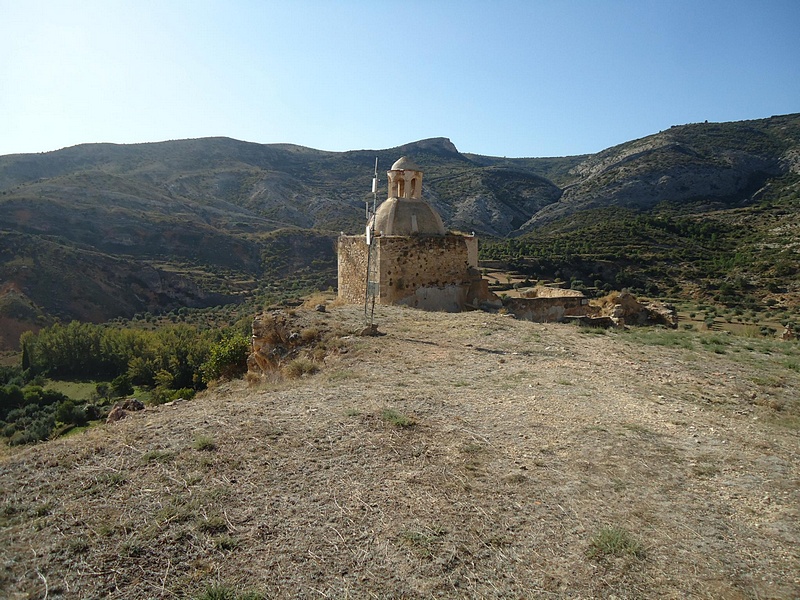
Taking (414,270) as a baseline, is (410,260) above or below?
Result: above

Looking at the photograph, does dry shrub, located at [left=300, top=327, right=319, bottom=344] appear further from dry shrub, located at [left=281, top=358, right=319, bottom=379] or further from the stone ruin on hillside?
the stone ruin on hillside

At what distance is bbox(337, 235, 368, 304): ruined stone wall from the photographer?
40.7 ft

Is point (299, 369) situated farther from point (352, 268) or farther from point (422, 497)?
point (352, 268)

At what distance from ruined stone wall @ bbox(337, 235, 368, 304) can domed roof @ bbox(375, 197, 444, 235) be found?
637 mm

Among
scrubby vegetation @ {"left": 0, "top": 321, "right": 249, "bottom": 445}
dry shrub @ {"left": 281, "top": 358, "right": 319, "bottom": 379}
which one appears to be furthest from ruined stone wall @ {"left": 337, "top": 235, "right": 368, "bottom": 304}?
scrubby vegetation @ {"left": 0, "top": 321, "right": 249, "bottom": 445}

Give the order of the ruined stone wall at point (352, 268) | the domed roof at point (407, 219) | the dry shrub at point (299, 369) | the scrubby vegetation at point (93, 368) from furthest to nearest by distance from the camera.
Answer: the scrubby vegetation at point (93, 368), the domed roof at point (407, 219), the ruined stone wall at point (352, 268), the dry shrub at point (299, 369)

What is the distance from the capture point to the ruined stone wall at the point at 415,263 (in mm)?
11836

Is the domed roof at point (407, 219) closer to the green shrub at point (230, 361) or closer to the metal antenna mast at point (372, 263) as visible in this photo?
the metal antenna mast at point (372, 263)

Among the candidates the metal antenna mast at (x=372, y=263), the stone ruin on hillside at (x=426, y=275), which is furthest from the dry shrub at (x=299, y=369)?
the stone ruin on hillside at (x=426, y=275)

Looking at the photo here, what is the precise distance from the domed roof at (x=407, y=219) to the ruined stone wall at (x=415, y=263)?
0.58 m

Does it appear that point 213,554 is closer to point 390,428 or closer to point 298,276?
point 390,428

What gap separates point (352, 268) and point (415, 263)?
178cm

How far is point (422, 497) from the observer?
3.63 metres

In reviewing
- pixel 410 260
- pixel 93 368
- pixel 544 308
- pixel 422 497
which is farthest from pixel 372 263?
pixel 93 368
